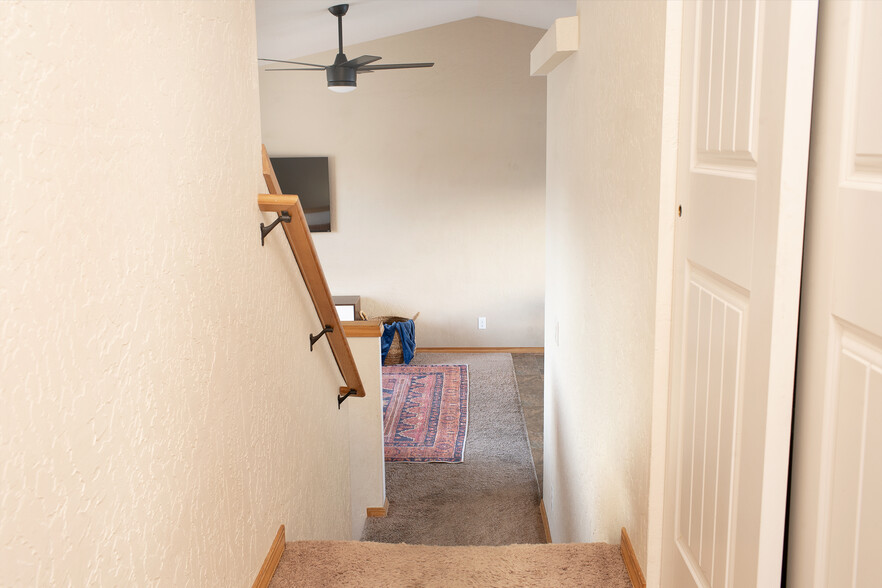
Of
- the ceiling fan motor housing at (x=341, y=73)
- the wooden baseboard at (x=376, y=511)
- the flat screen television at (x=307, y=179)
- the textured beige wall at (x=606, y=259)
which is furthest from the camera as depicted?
the flat screen television at (x=307, y=179)

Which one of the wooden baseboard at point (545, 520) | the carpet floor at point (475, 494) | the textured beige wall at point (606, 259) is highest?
the textured beige wall at point (606, 259)

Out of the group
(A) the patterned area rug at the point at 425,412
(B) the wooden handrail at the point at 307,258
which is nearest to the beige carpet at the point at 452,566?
(B) the wooden handrail at the point at 307,258

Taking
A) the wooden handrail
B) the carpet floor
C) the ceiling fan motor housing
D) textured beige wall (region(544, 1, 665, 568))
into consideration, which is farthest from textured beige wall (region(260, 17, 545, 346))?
the wooden handrail

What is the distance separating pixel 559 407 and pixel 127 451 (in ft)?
7.93

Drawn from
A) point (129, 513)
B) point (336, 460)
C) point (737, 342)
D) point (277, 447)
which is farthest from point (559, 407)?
point (129, 513)

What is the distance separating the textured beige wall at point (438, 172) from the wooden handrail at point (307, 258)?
15.1 ft

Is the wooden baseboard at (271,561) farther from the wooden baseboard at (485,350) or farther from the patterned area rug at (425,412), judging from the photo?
the wooden baseboard at (485,350)

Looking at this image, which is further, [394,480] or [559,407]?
[394,480]

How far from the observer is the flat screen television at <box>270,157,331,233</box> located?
7.10 meters

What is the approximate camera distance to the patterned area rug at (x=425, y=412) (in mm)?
5133

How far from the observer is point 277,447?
6.33 ft

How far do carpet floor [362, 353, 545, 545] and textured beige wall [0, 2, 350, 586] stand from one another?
2.31 metres

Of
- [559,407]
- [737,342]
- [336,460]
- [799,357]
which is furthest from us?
[559,407]

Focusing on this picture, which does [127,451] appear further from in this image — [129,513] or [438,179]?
[438,179]
